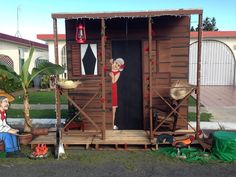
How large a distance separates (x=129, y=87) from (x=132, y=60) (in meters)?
0.77

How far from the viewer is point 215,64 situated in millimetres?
21844

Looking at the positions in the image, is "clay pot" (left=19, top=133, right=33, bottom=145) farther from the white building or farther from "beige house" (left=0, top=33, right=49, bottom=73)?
the white building

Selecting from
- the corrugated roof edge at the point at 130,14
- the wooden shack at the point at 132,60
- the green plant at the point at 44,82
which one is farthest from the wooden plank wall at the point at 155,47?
the green plant at the point at 44,82

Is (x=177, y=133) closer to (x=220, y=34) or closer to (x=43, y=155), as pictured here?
(x=43, y=155)

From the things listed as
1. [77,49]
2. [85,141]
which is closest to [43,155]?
[85,141]

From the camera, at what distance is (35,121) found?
965 centimetres

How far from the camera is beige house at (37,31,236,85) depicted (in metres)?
20.9

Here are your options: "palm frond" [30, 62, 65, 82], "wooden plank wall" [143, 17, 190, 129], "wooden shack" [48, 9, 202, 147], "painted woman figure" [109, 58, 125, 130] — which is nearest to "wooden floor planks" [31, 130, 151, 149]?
"wooden shack" [48, 9, 202, 147]

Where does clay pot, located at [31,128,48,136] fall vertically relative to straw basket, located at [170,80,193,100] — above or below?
below

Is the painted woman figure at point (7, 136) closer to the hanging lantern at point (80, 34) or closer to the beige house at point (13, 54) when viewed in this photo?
the hanging lantern at point (80, 34)

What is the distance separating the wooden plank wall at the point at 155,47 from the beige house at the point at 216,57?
13289 millimetres

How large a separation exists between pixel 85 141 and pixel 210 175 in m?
3.00

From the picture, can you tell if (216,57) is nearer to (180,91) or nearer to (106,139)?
(180,91)

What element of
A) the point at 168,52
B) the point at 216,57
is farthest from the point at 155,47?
the point at 216,57
